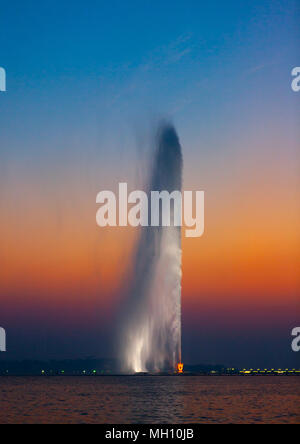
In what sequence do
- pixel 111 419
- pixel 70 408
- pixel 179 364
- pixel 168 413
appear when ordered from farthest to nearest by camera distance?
pixel 179 364
pixel 70 408
pixel 168 413
pixel 111 419

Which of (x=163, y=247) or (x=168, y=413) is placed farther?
(x=163, y=247)

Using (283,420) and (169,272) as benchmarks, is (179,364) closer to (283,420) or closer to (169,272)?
(169,272)
